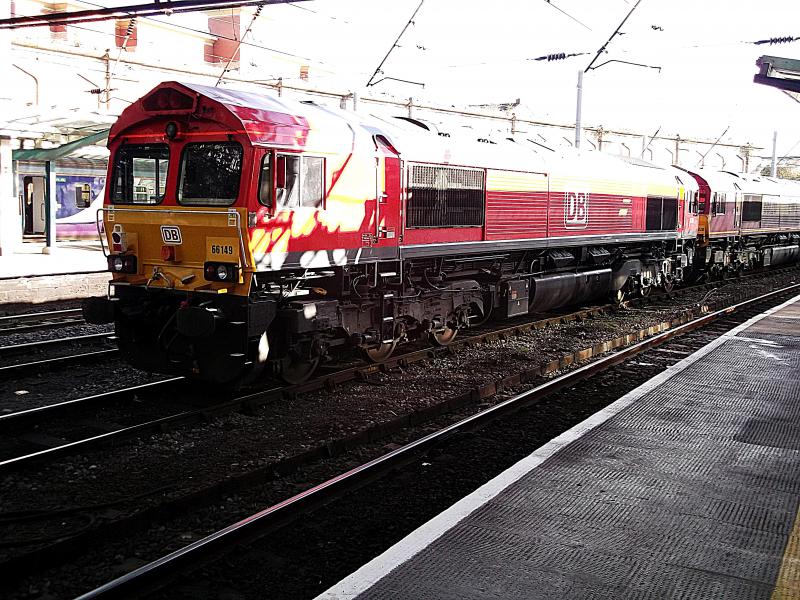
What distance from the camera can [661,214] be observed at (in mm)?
19312

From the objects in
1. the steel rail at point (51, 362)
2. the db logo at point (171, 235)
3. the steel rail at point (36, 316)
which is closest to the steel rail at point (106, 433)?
the db logo at point (171, 235)

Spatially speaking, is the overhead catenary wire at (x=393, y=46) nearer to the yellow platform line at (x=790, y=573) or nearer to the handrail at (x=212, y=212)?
the handrail at (x=212, y=212)

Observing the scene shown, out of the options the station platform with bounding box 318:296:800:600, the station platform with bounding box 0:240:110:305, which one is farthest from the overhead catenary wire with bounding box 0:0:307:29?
the station platform with bounding box 0:240:110:305

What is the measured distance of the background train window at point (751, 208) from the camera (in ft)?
90.5

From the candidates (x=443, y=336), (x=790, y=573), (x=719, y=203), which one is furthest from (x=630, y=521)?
(x=719, y=203)

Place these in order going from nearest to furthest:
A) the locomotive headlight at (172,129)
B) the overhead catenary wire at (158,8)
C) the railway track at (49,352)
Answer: the locomotive headlight at (172,129) → the overhead catenary wire at (158,8) → the railway track at (49,352)

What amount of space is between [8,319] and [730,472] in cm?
1266

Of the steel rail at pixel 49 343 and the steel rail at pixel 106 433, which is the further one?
the steel rail at pixel 49 343

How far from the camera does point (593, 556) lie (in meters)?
4.92

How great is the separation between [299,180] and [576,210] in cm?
780

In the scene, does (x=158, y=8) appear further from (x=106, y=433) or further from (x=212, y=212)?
(x=106, y=433)

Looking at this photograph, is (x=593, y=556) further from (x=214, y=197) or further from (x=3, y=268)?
(x=3, y=268)

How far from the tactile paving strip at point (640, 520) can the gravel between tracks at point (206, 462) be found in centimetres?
138

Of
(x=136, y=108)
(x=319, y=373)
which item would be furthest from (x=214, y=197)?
(x=319, y=373)
